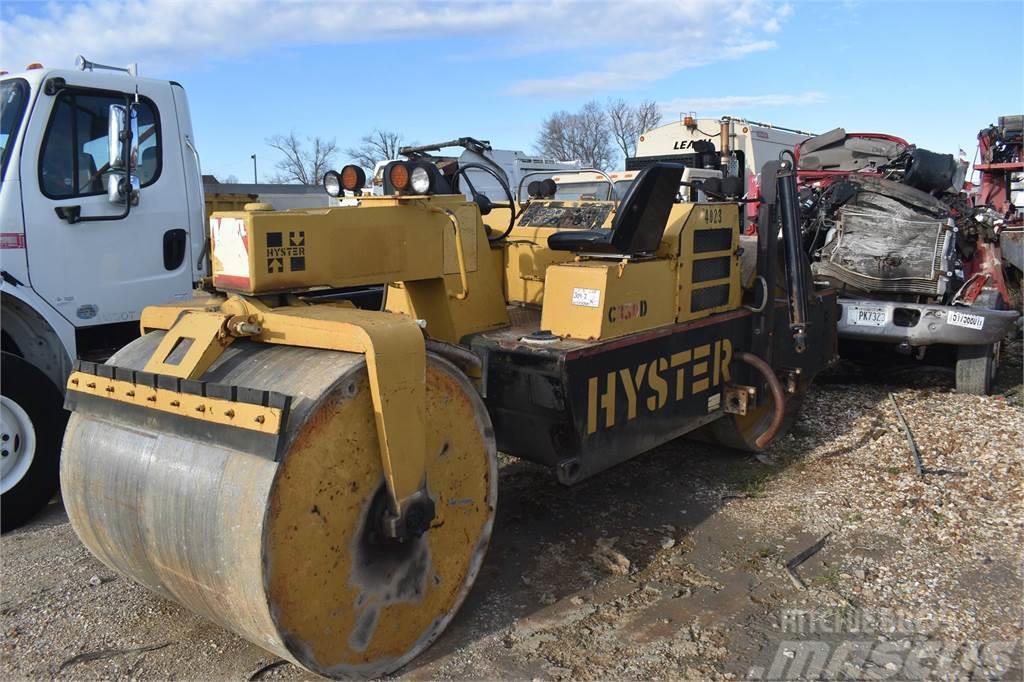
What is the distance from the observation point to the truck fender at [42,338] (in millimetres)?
4914

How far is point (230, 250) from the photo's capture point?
131 inches

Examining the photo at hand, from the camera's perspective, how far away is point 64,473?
10.6 ft

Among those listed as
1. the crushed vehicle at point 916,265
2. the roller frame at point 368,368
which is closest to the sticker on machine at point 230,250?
the roller frame at point 368,368

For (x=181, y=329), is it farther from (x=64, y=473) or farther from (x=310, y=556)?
(x=310, y=556)

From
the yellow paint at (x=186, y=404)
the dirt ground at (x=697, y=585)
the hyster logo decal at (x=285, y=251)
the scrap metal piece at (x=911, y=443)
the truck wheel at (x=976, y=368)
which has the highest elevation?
the hyster logo decal at (x=285, y=251)

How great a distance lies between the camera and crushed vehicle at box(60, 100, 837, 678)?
8.98 feet

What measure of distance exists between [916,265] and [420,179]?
472cm

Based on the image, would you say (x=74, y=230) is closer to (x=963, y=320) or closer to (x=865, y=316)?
(x=865, y=316)

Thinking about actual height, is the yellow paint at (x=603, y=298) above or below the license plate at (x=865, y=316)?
above

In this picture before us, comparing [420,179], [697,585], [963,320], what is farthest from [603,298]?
[963,320]

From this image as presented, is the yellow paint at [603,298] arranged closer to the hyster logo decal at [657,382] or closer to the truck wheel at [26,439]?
the hyster logo decal at [657,382]

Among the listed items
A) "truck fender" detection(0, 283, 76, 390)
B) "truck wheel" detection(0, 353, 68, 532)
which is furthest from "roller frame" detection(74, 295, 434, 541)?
"truck fender" detection(0, 283, 76, 390)

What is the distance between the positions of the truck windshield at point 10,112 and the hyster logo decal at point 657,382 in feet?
11.6

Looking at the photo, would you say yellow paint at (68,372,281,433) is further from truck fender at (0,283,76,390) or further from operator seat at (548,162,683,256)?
operator seat at (548,162,683,256)
